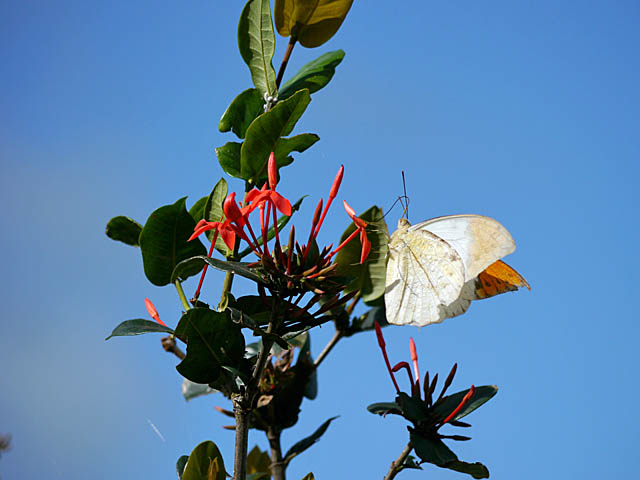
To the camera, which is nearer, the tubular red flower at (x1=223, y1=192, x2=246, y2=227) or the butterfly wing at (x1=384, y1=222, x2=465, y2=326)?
the tubular red flower at (x1=223, y1=192, x2=246, y2=227)

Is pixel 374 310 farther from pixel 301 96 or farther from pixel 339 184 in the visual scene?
pixel 301 96

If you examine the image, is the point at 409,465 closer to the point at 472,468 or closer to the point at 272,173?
the point at 472,468

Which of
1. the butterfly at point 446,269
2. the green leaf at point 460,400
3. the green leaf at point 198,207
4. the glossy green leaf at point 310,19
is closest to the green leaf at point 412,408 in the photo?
the green leaf at point 460,400

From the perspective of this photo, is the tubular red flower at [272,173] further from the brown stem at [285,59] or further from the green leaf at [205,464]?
the green leaf at [205,464]

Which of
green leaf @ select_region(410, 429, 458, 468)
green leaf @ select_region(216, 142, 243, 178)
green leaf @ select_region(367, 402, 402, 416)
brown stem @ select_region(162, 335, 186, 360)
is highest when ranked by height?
green leaf @ select_region(216, 142, 243, 178)

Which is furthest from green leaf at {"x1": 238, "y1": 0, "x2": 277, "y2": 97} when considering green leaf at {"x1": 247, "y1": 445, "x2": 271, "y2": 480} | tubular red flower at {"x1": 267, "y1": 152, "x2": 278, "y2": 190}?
green leaf at {"x1": 247, "y1": 445, "x2": 271, "y2": 480}

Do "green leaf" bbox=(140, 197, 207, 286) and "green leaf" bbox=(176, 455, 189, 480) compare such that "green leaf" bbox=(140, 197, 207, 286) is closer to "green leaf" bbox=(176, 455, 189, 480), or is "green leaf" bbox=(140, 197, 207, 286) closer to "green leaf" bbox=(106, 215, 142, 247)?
"green leaf" bbox=(106, 215, 142, 247)
